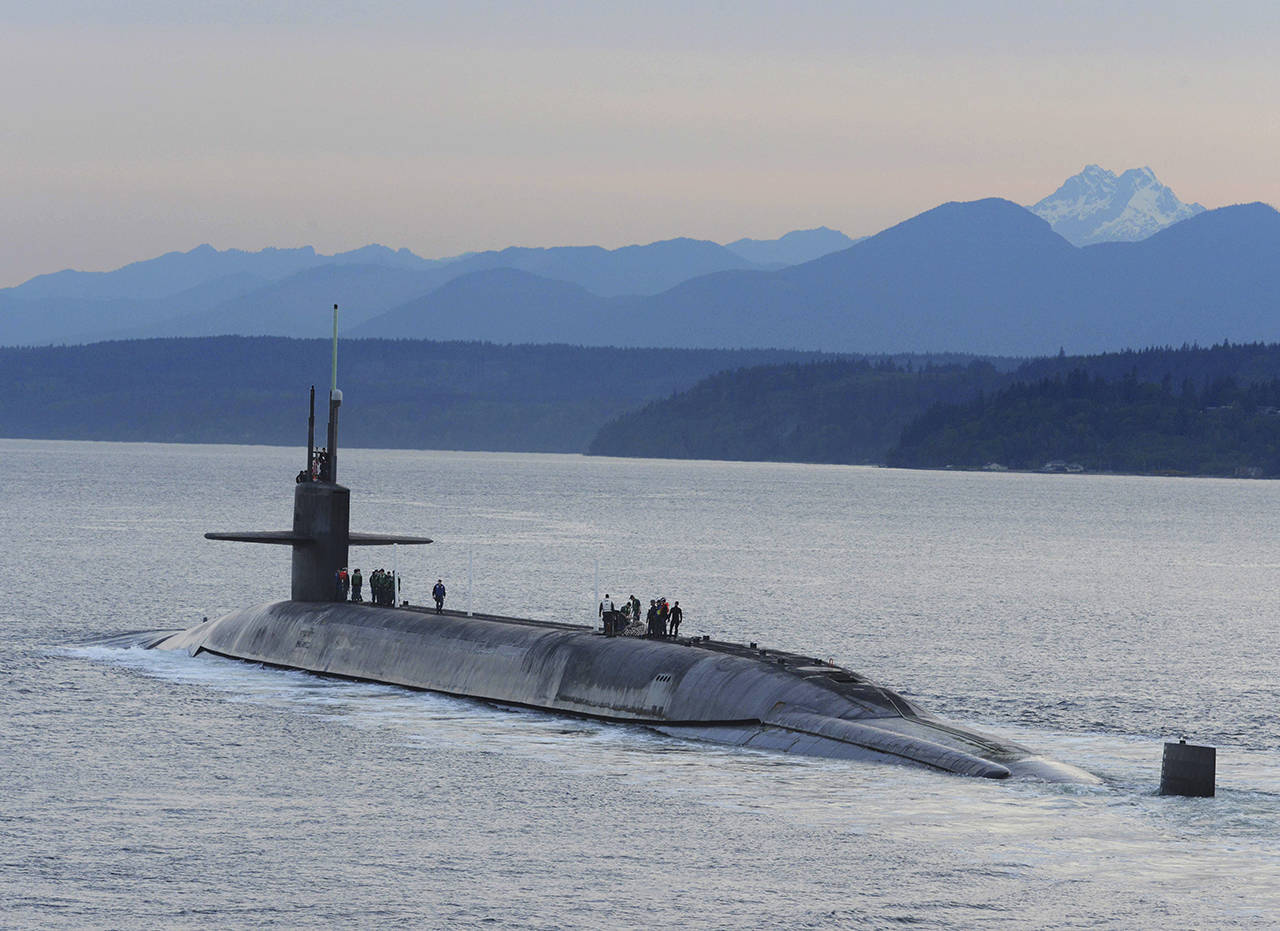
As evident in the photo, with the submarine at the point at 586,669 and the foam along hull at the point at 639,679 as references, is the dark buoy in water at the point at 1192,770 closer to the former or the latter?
the submarine at the point at 586,669

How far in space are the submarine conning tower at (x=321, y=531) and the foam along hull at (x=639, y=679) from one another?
850 millimetres

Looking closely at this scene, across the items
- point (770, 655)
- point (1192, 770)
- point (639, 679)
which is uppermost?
point (770, 655)

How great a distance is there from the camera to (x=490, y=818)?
35844 mm

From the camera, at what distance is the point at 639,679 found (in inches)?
1750

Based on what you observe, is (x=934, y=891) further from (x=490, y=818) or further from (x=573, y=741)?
(x=573, y=741)

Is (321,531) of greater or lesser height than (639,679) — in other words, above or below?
above

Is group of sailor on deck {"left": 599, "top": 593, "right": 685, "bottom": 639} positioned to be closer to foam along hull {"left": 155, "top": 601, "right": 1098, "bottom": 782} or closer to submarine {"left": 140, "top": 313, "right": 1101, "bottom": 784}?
submarine {"left": 140, "top": 313, "right": 1101, "bottom": 784}

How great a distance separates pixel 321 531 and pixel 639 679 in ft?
50.1

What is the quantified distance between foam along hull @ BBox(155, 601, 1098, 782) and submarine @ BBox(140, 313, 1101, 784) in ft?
0.13

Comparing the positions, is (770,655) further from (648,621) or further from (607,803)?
(607,803)

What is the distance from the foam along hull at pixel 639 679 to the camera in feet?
129

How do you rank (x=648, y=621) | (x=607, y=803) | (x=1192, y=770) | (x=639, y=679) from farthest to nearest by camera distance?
(x=648, y=621), (x=639, y=679), (x=1192, y=770), (x=607, y=803)

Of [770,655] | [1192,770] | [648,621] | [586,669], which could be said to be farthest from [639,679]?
[1192,770]

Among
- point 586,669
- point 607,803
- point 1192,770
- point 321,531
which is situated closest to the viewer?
point 607,803
